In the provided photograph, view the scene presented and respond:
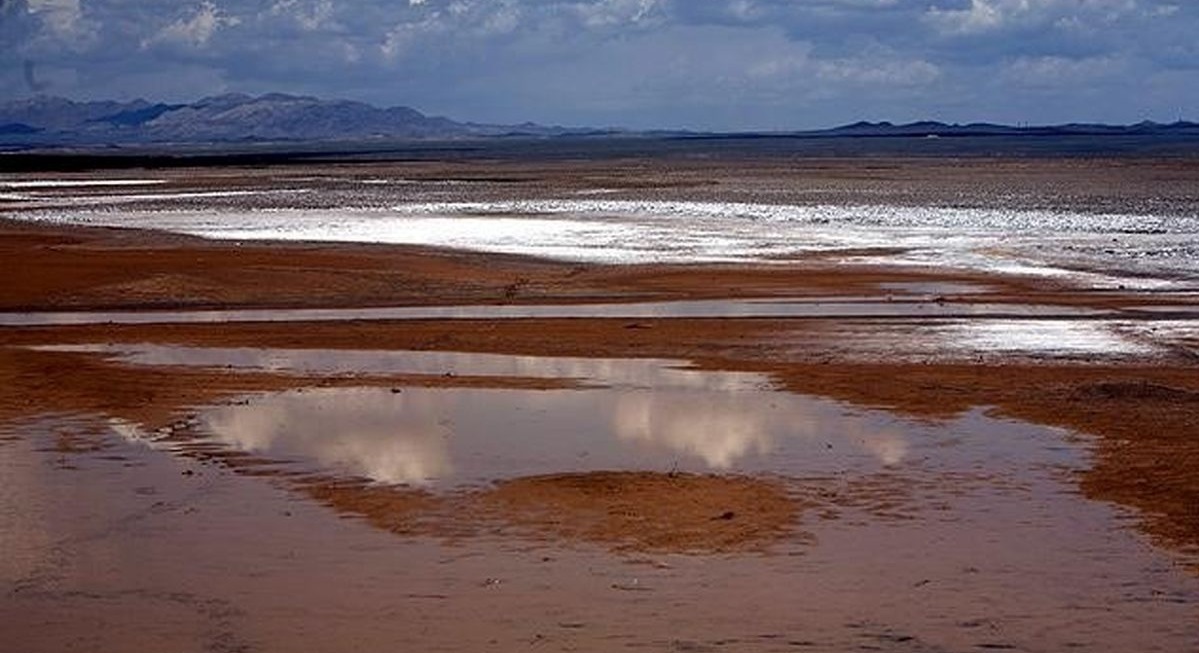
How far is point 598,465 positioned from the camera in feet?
51.5

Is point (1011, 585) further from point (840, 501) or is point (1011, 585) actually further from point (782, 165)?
point (782, 165)

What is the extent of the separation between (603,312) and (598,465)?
547 inches

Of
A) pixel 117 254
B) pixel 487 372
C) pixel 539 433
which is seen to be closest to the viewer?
pixel 539 433

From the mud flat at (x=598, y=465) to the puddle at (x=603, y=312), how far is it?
17 cm

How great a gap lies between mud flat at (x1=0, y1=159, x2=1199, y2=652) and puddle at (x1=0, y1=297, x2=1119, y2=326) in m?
0.17

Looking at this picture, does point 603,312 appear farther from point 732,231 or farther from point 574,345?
point 732,231

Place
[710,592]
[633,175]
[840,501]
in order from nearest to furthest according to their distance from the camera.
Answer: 1. [710,592]
2. [840,501]
3. [633,175]

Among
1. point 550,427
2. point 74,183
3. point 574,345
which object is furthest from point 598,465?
point 74,183

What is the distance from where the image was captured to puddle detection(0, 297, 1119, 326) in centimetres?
2873

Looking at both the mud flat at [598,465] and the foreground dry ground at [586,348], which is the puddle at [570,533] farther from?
the foreground dry ground at [586,348]

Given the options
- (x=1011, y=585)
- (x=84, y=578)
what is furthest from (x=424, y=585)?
A: (x=1011, y=585)

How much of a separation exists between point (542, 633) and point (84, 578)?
366 cm

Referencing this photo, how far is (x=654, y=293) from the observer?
108ft

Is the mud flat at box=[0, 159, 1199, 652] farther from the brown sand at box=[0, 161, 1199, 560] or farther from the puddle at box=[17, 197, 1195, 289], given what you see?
the puddle at box=[17, 197, 1195, 289]
